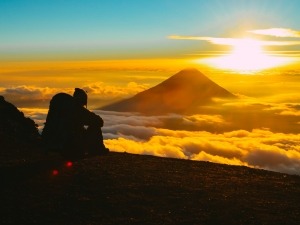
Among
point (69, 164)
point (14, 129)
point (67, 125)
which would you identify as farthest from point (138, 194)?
point (14, 129)

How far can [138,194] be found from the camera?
1912cm

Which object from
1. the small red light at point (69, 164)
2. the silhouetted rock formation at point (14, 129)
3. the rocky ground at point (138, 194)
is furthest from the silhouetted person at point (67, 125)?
the silhouetted rock formation at point (14, 129)

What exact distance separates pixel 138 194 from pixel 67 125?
668cm

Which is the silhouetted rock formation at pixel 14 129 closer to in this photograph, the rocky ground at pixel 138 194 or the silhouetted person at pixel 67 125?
the silhouetted person at pixel 67 125

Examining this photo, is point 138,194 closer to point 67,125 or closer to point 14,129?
point 67,125

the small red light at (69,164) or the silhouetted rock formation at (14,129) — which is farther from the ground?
the silhouetted rock formation at (14,129)

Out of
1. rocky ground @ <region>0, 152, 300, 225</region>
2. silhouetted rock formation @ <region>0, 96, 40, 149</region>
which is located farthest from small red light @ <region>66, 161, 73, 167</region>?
silhouetted rock formation @ <region>0, 96, 40, 149</region>

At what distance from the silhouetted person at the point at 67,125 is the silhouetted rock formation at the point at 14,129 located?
5.44m

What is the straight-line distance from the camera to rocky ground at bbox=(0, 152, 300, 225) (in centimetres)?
1647

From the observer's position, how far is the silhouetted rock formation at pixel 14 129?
2934cm

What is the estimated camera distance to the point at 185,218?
1650 cm

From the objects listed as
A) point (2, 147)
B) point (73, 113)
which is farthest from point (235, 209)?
point (2, 147)

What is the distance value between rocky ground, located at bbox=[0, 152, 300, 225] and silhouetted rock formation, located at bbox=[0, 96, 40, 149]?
570cm

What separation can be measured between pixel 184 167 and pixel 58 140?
25.7 ft
